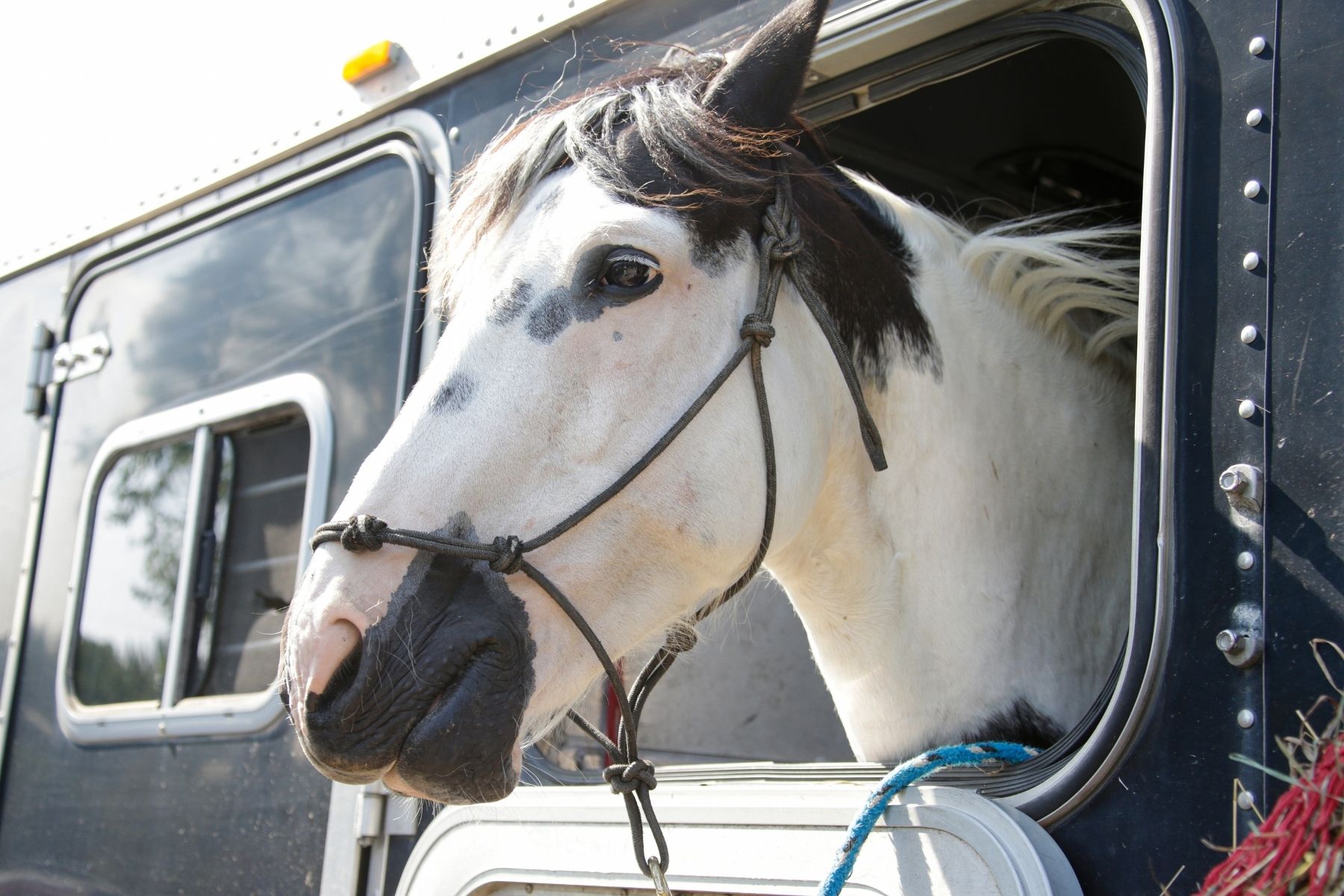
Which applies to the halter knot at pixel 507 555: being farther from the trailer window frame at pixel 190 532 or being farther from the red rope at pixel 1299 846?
the trailer window frame at pixel 190 532

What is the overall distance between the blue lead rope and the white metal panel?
0.03 meters

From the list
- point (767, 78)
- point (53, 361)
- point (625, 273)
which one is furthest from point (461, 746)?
point (53, 361)

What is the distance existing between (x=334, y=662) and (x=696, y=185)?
834 millimetres

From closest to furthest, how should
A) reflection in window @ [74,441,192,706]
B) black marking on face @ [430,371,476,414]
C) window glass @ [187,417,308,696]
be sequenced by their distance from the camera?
1. black marking on face @ [430,371,476,414]
2. window glass @ [187,417,308,696]
3. reflection in window @ [74,441,192,706]

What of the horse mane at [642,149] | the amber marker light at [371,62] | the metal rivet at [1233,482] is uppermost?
the amber marker light at [371,62]

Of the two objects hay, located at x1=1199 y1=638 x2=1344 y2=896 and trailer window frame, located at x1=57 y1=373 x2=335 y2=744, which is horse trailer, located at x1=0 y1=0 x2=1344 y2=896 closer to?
trailer window frame, located at x1=57 y1=373 x2=335 y2=744

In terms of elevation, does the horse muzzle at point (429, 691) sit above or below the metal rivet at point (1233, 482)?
below

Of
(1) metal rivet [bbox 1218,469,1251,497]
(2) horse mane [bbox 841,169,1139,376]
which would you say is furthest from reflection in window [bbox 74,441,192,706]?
(1) metal rivet [bbox 1218,469,1251,497]

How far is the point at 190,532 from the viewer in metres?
2.72

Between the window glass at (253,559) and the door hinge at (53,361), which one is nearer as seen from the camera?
the window glass at (253,559)

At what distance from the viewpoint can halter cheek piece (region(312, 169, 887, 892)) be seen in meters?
1.40

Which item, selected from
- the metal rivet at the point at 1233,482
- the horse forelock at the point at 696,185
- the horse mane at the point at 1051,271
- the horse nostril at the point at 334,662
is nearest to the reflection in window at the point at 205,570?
the horse forelock at the point at 696,185

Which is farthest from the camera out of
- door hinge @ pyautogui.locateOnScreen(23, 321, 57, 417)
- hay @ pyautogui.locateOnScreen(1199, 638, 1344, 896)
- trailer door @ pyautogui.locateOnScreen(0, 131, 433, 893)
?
door hinge @ pyautogui.locateOnScreen(23, 321, 57, 417)

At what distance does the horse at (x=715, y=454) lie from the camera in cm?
141
